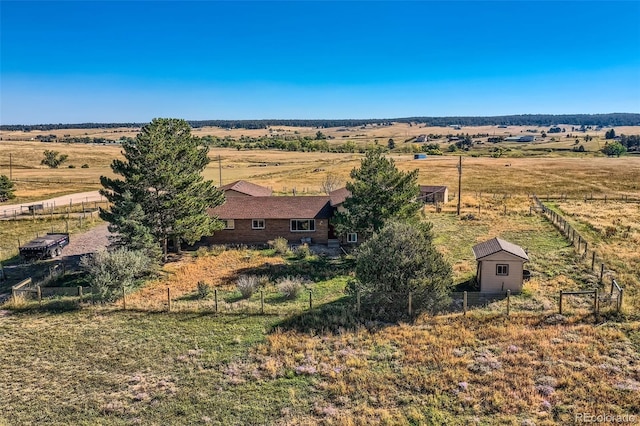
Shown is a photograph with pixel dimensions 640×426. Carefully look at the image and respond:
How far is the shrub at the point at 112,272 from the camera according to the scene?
2291 centimetres

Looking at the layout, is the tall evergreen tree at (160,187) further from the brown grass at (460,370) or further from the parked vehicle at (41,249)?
the brown grass at (460,370)

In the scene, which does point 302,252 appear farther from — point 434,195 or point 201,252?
point 434,195

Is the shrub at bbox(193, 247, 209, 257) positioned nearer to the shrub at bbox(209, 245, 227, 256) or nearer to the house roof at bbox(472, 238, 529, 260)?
the shrub at bbox(209, 245, 227, 256)

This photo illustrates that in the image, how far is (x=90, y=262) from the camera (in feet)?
81.9

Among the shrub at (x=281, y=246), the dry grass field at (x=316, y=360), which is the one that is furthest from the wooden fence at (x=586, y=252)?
the shrub at (x=281, y=246)

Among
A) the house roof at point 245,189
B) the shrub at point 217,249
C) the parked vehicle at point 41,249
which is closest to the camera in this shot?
the parked vehicle at point 41,249

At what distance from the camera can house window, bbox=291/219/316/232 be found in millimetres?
36656

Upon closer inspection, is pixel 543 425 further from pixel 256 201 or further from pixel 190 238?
pixel 256 201

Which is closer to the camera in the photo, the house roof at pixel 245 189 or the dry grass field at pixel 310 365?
the dry grass field at pixel 310 365

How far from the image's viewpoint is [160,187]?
97.6 ft

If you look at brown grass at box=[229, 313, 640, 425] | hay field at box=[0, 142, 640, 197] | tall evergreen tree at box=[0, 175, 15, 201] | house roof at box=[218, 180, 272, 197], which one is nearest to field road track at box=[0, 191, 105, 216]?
tall evergreen tree at box=[0, 175, 15, 201]

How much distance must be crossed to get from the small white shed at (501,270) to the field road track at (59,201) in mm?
48209

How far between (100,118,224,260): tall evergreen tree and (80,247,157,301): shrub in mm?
3146

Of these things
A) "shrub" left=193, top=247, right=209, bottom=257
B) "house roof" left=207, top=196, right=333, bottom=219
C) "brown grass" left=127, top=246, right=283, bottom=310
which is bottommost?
"brown grass" left=127, top=246, right=283, bottom=310
